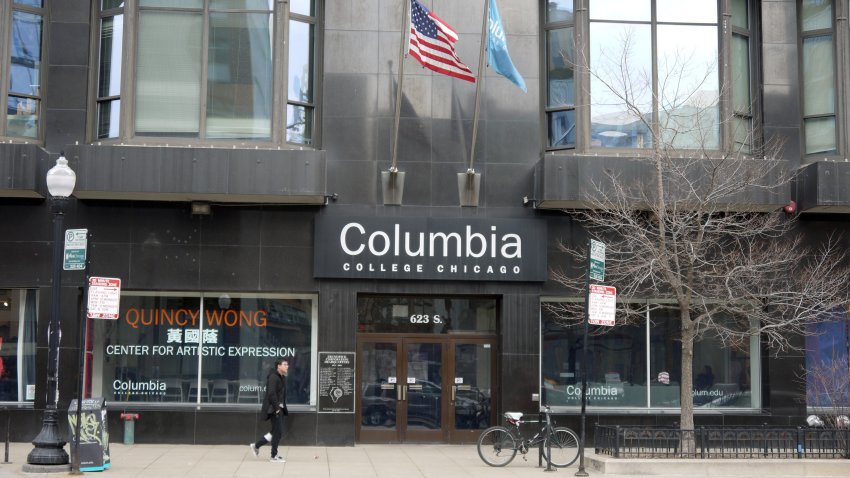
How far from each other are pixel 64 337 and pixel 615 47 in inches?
491

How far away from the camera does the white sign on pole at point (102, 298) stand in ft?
48.8

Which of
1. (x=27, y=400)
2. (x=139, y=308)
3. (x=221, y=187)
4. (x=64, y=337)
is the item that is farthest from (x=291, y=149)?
(x=27, y=400)

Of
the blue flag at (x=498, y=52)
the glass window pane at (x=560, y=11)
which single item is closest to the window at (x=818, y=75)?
the glass window pane at (x=560, y=11)

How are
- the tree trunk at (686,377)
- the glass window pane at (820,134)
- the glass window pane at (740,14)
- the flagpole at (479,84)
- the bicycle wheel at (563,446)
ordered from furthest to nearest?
1. the glass window pane at (740,14)
2. the glass window pane at (820,134)
3. the flagpole at (479,84)
4. the bicycle wheel at (563,446)
5. the tree trunk at (686,377)

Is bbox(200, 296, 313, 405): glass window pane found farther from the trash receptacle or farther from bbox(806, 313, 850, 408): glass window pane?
bbox(806, 313, 850, 408): glass window pane

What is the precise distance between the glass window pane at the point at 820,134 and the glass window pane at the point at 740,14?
2451 millimetres

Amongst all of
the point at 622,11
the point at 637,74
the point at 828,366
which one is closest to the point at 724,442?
the point at 828,366

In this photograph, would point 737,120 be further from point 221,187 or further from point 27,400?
point 27,400

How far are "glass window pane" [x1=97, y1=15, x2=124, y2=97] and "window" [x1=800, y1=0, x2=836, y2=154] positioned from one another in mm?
14187

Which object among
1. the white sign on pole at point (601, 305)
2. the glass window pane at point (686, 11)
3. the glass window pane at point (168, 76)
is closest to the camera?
the white sign on pole at point (601, 305)

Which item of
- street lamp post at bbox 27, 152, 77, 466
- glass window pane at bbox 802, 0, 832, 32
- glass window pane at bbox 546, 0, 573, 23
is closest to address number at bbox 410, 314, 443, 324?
glass window pane at bbox 546, 0, 573, 23

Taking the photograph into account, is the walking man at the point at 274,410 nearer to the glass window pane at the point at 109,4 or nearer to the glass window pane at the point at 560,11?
the glass window pane at the point at 109,4

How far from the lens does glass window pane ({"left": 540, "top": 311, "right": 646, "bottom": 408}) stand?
65.5ft

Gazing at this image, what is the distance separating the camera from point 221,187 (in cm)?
1816
